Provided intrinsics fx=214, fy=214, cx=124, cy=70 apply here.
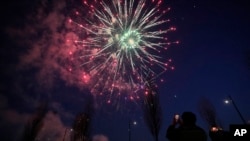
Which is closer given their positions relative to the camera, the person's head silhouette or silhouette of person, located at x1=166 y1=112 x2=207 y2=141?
silhouette of person, located at x1=166 y1=112 x2=207 y2=141

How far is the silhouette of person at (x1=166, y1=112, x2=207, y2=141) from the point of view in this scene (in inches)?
156

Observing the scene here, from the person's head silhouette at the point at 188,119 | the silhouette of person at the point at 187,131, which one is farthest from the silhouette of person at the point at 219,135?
the person's head silhouette at the point at 188,119

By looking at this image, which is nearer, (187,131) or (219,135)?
(187,131)

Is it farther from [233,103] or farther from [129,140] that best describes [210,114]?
[129,140]

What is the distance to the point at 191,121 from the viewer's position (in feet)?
14.0

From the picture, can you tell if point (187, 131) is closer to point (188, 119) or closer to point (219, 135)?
point (188, 119)

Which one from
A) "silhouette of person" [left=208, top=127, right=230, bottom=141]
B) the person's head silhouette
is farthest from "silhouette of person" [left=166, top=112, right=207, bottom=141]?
"silhouette of person" [left=208, top=127, right=230, bottom=141]

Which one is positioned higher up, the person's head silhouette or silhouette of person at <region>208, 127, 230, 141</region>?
the person's head silhouette

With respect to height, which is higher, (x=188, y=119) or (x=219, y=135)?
(x=188, y=119)

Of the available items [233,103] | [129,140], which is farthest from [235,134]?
[129,140]

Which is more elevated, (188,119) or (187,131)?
(188,119)

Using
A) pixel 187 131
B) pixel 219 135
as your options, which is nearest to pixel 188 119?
pixel 187 131

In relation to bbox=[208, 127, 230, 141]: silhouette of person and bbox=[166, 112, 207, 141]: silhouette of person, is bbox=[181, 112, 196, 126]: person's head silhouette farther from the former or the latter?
bbox=[208, 127, 230, 141]: silhouette of person

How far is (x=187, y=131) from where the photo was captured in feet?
13.1
